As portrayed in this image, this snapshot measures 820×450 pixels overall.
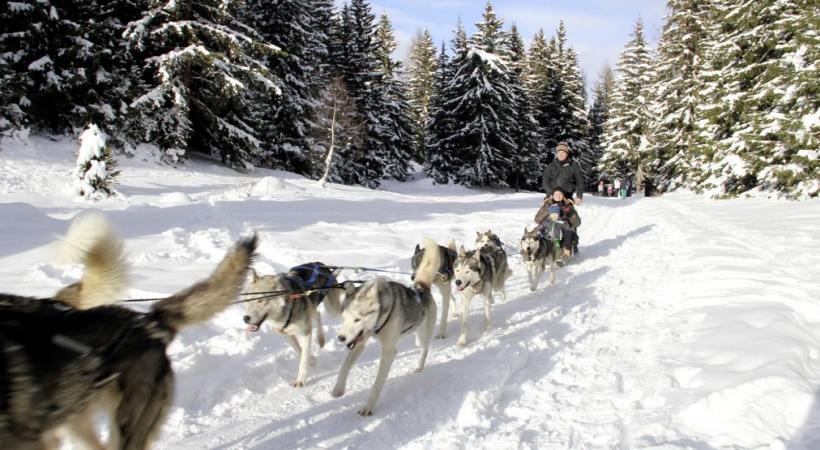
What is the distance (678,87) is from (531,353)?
A: 111ft

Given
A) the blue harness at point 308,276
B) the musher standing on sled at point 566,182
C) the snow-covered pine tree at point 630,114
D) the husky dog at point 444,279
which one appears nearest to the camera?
the blue harness at point 308,276

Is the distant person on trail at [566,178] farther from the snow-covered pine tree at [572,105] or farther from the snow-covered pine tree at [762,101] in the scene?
the snow-covered pine tree at [572,105]

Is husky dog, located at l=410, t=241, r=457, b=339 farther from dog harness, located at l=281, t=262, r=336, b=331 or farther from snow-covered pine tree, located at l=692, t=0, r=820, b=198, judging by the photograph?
snow-covered pine tree, located at l=692, t=0, r=820, b=198

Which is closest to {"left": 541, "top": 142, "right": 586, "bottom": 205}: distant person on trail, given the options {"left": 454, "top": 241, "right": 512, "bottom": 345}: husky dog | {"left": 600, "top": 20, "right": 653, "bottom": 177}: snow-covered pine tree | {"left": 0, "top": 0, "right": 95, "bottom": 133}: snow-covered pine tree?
{"left": 454, "top": 241, "right": 512, "bottom": 345}: husky dog

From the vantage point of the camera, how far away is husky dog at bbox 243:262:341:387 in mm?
4281

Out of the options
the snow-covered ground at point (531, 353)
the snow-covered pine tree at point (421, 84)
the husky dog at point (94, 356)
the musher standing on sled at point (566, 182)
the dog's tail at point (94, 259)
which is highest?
the snow-covered pine tree at point (421, 84)

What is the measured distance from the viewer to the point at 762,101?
18000 mm

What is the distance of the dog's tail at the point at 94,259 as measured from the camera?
2617 millimetres

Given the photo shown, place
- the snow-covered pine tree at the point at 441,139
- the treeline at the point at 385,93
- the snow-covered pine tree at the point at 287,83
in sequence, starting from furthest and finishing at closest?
the snow-covered pine tree at the point at 441,139 → the snow-covered pine tree at the point at 287,83 → the treeline at the point at 385,93

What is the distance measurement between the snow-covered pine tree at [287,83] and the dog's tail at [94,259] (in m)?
22.2

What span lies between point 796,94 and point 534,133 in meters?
23.4

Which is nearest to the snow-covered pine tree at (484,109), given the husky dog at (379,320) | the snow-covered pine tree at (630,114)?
the snow-covered pine tree at (630,114)

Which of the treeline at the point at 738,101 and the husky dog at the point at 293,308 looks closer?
the husky dog at the point at 293,308

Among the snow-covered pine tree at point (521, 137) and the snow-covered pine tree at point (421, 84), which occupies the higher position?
the snow-covered pine tree at point (421, 84)
